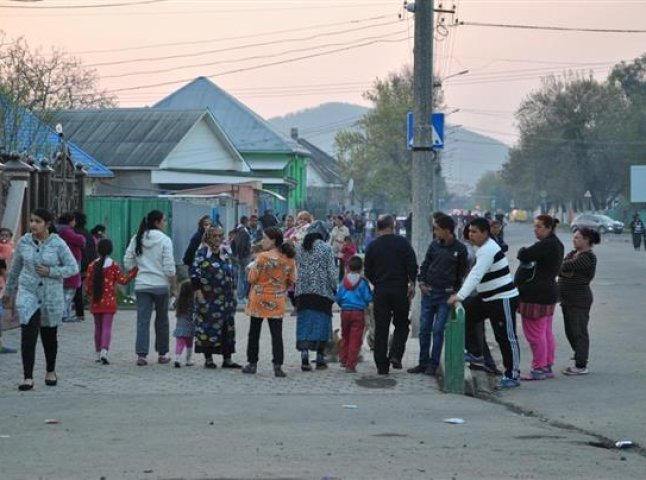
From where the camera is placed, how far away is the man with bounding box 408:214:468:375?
1412cm

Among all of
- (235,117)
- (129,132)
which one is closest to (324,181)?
(235,117)

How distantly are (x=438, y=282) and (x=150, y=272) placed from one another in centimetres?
328

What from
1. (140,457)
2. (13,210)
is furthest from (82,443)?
(13,210)

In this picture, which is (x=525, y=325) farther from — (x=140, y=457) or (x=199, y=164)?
(x=199, y=164)

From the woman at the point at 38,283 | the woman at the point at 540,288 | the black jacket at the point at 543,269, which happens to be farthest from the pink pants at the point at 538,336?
the woman at the point at 38,283

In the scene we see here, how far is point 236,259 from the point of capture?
2681cm

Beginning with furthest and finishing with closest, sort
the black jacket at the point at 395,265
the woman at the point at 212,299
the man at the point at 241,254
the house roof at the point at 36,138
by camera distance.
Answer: the house roof at the point at 36,138
the man at the point at 241,254
the woman at the point at 212,299
the black jacket at the point at 395,265

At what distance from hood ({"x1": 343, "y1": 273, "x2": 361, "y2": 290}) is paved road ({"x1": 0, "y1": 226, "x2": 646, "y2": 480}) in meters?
0.95

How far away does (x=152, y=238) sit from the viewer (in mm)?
15016

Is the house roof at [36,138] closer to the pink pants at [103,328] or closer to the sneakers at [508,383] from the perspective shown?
the pink pants at [103,328]

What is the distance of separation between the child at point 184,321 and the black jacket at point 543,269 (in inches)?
145

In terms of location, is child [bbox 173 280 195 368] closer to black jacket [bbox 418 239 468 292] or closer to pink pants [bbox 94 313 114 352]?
pink pants [bbox 94 313 114 352]

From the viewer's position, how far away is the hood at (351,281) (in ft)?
47.9

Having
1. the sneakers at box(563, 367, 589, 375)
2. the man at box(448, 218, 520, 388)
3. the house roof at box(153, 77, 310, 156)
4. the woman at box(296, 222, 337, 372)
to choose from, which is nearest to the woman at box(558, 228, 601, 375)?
the sneakers at box(563, 367, 589, 375)
